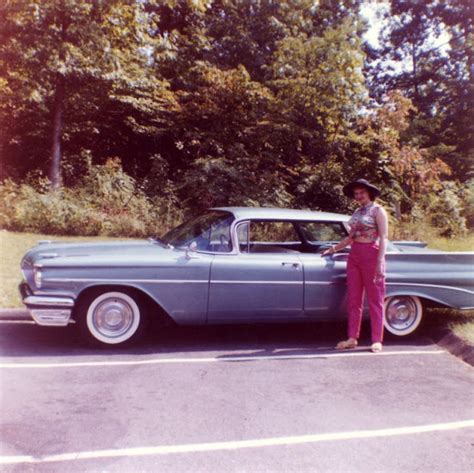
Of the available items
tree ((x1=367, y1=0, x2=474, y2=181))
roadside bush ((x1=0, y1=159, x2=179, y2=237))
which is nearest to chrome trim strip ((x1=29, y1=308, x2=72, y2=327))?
roadside bush ((x1=0, y1=159, x2=179, y2=237))

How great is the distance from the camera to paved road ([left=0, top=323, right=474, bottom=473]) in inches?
116

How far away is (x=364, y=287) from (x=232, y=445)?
2.61 meters

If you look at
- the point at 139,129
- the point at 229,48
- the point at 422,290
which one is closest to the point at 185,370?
the point at 422,290

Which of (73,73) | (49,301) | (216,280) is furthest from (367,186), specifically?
(73,73)

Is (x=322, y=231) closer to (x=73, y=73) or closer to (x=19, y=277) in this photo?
(x=19, y=277)

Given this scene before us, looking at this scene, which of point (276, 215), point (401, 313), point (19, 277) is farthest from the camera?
point (19, 277)

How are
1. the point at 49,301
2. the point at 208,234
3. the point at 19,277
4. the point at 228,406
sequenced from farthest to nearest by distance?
the point at 19,277, the point at 208,234, the point at 49,301, the point at 228,406

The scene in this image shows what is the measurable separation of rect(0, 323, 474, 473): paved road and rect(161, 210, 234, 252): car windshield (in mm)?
1016

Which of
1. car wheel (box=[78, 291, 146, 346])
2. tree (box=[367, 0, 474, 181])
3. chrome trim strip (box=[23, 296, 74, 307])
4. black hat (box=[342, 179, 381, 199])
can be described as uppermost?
tree (box=[367, 0, 474, 181])

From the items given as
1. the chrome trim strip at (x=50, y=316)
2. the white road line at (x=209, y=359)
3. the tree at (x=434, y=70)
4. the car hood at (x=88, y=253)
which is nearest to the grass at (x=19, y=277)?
the white road line at (x=209, y=359)

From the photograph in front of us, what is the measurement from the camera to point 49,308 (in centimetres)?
466

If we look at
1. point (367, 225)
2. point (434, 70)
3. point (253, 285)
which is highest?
point (434, 70)

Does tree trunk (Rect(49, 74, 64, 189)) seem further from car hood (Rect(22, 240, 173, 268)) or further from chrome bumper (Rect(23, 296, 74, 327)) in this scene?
chrome bumper (Rect(23, 296, 74, 327))

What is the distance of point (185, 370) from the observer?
14.5ft
